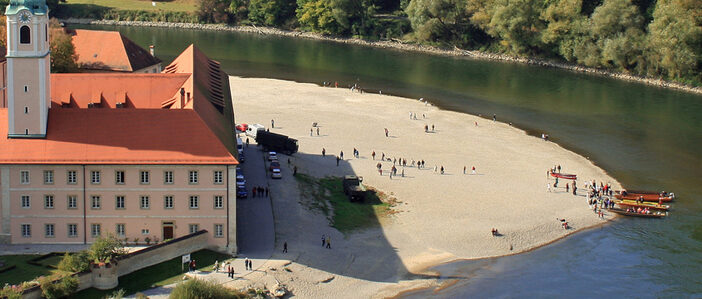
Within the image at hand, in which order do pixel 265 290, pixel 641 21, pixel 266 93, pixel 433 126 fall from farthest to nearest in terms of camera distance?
pixel 641 21 → pixel 266 93 → pixel 433 126 → pixel 265 290

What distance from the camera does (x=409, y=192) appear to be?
8631cm

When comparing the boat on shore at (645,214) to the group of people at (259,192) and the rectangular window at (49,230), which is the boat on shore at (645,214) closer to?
the group of people at (259,192)

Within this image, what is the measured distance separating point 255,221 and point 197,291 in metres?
18.0

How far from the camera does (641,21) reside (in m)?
163

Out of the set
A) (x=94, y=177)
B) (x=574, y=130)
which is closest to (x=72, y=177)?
(x=94, y=177)

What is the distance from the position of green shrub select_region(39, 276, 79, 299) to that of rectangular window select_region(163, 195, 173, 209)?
32.1ft

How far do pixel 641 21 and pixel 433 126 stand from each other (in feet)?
215

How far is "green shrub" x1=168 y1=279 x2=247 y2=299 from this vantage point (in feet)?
180

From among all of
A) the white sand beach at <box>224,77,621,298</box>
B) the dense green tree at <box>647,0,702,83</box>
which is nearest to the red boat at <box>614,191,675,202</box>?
the white sand beach at <box>224,77,621,298</box>

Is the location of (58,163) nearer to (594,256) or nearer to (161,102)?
(161,102)

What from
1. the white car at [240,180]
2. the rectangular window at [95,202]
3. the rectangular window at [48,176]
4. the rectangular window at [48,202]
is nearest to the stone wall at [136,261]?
the rectangular window at [95,202]

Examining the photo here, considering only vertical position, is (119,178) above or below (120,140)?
below

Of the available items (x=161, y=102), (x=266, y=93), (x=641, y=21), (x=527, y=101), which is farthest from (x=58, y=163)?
(x=641, y=21)

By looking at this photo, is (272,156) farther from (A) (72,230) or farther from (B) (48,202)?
(B) (48,202)
